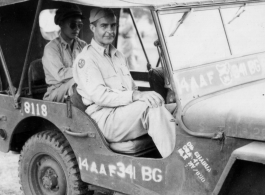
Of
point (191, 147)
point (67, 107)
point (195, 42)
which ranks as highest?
point (195, 42)

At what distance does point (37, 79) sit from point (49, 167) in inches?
48.0

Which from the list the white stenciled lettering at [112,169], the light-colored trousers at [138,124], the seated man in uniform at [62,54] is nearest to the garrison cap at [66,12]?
the seated man in uniform at [62,54]

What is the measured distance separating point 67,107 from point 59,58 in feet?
3.94

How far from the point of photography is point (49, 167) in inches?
152

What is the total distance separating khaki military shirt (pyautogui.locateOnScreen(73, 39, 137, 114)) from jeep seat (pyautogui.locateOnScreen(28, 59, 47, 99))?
119 cm

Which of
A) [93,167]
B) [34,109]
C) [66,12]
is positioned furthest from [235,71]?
[66,12]

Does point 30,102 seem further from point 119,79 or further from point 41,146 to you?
point 119,79

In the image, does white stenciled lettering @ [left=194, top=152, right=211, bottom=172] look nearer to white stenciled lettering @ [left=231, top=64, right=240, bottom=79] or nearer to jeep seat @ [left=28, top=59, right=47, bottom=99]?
white stenciled lettering @ [left=231, top=64, right=240, bottom=79]

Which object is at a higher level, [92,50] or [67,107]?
[92,50]

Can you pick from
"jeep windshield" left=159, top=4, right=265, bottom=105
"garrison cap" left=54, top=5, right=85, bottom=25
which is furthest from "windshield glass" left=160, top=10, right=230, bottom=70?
"garrison cap" left=54, top=5, right=85, bottom=25

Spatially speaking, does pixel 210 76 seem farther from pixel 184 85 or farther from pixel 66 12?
pixel 66 12

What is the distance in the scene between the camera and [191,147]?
2668 mm

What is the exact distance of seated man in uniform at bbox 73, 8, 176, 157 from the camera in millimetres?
2951

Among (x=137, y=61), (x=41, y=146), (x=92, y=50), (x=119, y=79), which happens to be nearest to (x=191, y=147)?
(x=119, y=79)
